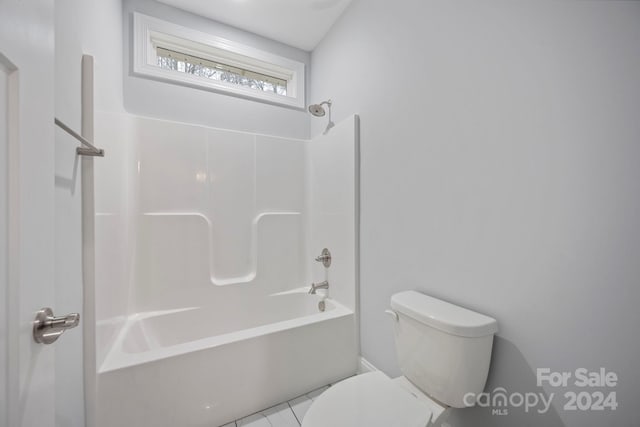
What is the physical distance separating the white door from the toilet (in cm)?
76

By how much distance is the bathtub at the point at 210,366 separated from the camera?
1.15 m

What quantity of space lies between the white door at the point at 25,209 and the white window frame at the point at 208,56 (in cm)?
149

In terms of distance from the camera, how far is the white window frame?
180 cm

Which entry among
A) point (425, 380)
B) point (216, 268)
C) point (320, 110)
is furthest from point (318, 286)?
point (320, 110)

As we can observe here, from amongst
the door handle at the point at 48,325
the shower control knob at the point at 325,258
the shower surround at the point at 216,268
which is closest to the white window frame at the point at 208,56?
the shower surround at the point at 216,268

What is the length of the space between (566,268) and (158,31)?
271cm

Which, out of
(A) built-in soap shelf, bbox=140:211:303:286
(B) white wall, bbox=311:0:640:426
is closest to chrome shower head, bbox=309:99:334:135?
(B) white wall, bbox=311:0:640:426

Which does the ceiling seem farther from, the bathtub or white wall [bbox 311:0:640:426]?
the bathtub

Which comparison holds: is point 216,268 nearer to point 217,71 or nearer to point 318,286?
point 318,286

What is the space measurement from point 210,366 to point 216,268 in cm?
82

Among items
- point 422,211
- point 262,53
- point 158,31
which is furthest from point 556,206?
point 158,31

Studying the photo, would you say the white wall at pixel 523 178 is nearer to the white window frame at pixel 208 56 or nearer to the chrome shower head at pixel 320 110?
the chrome shower head at pixel 320 110

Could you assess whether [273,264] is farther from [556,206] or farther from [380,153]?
[556,206]

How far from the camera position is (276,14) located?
6.28 ft
